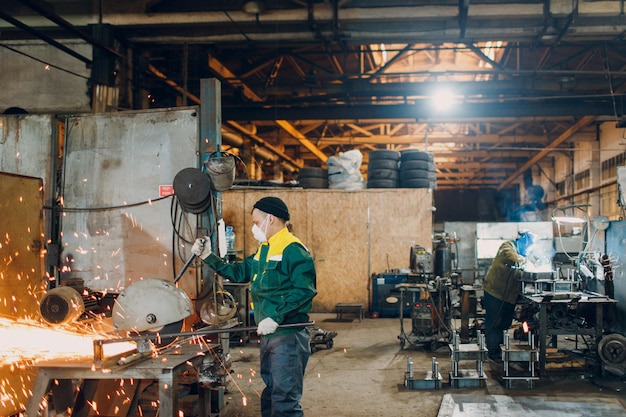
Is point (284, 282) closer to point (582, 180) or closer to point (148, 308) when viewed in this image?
point (148, 308)

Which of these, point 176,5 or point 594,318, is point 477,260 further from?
point 176,5

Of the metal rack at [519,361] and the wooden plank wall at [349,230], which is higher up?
the wooden plank wall at [349,230]

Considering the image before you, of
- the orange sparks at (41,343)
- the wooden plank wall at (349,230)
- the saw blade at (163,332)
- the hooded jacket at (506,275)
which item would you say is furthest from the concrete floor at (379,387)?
the wooden plank wall at (349,230)

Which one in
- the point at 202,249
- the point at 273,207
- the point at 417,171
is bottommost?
the point at 202,249

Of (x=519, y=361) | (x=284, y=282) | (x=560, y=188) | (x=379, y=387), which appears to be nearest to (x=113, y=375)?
(x=284, y=282)

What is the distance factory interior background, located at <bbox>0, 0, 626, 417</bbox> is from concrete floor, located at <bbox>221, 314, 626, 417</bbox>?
0.07 metres

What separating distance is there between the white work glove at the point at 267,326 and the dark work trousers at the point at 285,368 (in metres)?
0.16

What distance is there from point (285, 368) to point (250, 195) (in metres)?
7.39

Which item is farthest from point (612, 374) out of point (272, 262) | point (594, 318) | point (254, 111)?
point (254, 111)

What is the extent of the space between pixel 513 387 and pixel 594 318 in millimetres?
1517

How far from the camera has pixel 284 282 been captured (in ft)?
12.3

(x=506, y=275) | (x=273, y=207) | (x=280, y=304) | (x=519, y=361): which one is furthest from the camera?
(x=506, y=275)

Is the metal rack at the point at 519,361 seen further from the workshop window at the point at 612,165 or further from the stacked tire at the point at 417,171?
the workshop window at the point at 612,165

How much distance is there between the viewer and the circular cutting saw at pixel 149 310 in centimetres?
369
